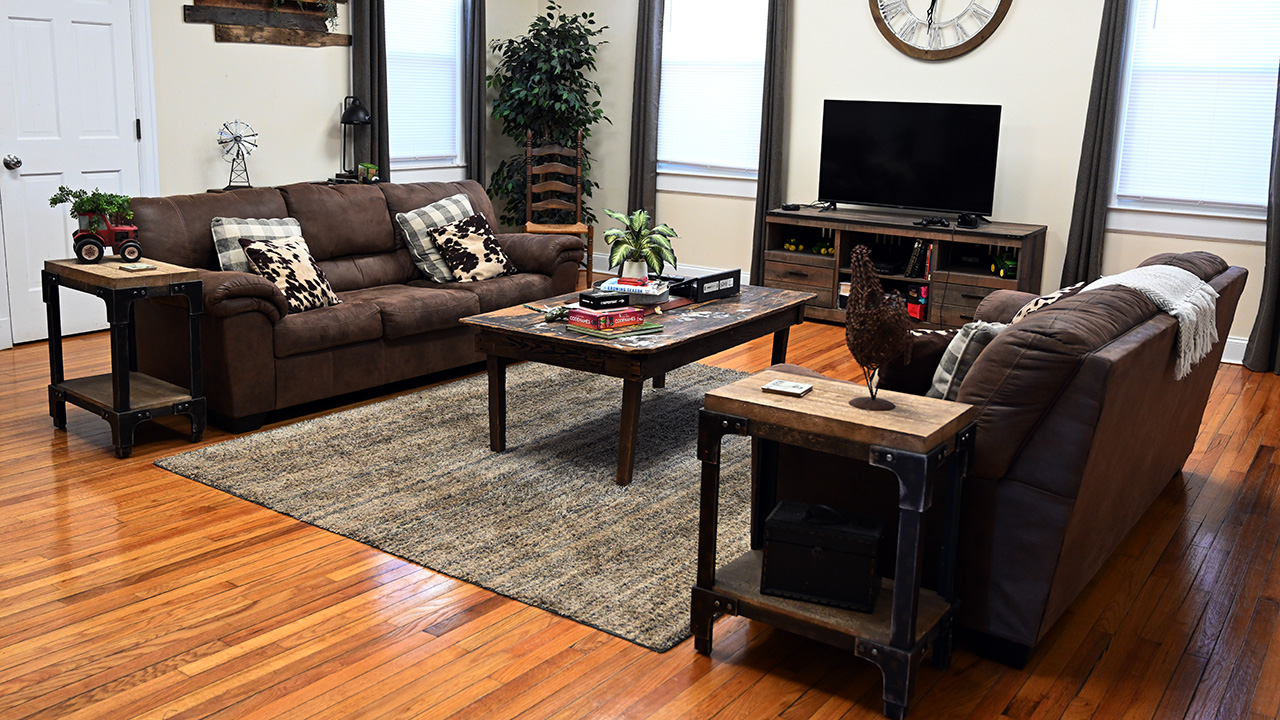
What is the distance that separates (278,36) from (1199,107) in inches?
212

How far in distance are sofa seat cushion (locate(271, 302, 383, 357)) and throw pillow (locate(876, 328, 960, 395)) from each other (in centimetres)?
252

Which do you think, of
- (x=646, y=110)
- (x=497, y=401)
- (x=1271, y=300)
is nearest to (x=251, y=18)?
(x=646, y=110)

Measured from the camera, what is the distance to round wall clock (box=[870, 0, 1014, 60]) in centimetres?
648

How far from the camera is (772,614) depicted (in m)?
2.55

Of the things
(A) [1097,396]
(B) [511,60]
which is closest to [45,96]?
(B) [511,60]

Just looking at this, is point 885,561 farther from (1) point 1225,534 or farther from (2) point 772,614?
(1) point 1225,534

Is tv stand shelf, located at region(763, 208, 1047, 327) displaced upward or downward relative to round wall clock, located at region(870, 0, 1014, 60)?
downward

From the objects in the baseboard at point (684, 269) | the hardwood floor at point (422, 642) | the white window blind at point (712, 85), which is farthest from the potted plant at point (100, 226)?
the white window blind at point (712, 85)

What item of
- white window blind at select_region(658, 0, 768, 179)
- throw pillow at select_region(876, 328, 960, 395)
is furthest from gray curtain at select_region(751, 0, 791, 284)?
throw pillow at select_region(876, 328, 960, 395)

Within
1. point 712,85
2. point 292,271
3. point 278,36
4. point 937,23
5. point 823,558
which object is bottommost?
point 823,558

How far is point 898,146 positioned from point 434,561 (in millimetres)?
4569

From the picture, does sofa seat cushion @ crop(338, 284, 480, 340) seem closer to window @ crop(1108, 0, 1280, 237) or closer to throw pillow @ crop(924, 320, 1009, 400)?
throw pillow @ crop(924, 320, 1009, 400)

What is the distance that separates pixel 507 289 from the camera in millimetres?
5328

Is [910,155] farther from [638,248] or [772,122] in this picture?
[638,248]
